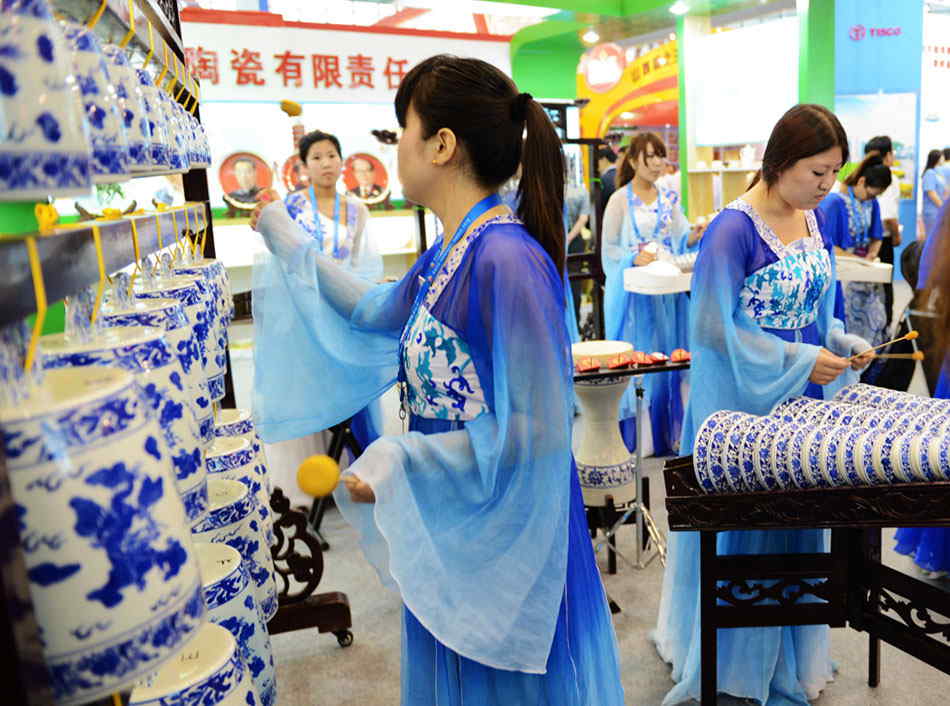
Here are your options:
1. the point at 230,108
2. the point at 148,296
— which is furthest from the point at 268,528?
the point at 230,108

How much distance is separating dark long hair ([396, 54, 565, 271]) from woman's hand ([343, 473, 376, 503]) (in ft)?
1.59

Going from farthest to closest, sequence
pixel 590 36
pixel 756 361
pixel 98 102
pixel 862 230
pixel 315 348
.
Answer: pixel 590 36 < pixel 862 230 < pixel 756 361 < pixel 315 348 < pixel 98 102

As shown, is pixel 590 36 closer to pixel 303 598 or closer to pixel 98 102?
pixel 303 598

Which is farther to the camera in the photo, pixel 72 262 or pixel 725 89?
pixel 725 89

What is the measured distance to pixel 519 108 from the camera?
4.45ft

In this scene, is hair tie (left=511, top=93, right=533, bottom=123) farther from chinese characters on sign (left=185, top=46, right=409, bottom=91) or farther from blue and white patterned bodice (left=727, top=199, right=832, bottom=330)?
chinese characters on sign (left=185, top=46, right=409, bottom=91)

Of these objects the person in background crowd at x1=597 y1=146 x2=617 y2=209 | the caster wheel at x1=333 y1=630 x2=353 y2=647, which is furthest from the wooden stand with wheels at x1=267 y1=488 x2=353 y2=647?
the person in background crowd at x1=597 y1=146 x2=617 y2=209

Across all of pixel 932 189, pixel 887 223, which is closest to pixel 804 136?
pixel 887 223

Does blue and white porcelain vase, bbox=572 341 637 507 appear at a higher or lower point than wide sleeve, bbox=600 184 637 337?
lower

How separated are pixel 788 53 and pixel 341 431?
254 inches

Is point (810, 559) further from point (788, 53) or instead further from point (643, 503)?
point (788, 53)

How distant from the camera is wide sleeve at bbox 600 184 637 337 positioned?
4.73 m

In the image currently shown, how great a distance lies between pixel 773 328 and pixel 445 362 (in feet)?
3.63

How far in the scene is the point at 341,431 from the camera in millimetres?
3689
